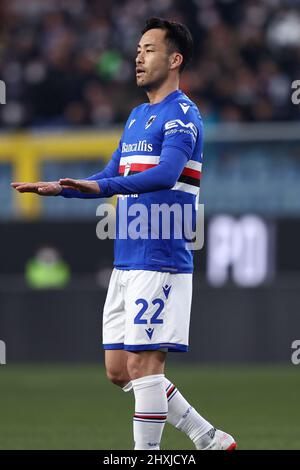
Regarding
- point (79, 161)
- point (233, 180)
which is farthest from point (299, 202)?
point (79, 161)

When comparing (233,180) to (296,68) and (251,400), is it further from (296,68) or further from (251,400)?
(251,400)

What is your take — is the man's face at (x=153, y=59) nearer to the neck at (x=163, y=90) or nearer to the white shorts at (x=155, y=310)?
the neck at (x=163, y=90)

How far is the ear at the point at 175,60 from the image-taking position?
21.8 feet

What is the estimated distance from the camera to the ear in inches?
262

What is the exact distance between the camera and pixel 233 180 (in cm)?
1509

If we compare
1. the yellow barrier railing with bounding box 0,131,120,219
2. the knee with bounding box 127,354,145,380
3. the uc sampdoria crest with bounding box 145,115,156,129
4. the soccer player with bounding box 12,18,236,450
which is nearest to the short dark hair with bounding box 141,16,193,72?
the soccer player with bounding box 12,18,236,450

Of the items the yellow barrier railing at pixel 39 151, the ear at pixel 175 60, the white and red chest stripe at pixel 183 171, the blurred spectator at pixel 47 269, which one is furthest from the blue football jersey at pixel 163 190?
the blurred spectator at pixel 47 269

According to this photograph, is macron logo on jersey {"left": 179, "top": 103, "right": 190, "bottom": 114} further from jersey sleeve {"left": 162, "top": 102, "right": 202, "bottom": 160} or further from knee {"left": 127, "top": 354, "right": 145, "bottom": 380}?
knee {"left": 127, "top": 354, "right": 145, "bottom": 380}

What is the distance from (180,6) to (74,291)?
537cm

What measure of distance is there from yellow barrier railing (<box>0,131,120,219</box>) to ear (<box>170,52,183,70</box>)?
29.5ft

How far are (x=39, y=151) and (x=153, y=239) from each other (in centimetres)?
959

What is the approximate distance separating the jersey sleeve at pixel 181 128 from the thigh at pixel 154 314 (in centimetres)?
69

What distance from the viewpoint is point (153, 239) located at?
6.53 m

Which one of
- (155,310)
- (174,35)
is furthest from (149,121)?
(155,310)
